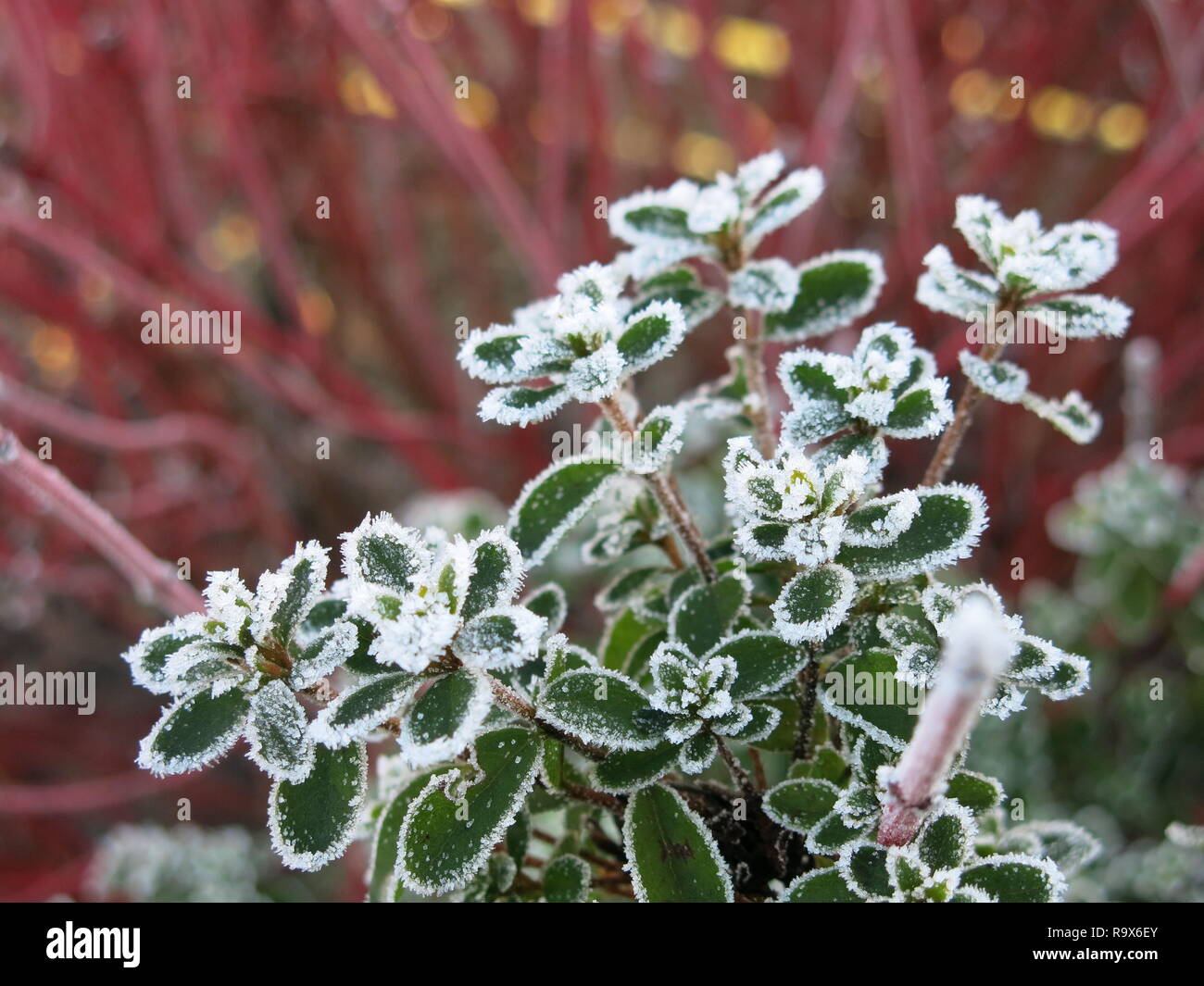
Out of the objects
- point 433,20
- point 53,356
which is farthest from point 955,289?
point 53,356

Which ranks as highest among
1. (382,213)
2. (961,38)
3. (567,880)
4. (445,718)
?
(961,38)

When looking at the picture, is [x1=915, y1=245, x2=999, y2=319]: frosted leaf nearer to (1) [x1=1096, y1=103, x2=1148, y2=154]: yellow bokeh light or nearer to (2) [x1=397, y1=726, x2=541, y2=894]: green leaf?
(2) [x1=397, y1=726, x2=541, y2=894]: green leaf

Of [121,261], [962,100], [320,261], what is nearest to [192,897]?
[121,261]

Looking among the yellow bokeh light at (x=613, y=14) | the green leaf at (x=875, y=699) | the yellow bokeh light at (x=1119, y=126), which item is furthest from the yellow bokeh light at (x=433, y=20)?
the green leaf at (x=875, y=699)

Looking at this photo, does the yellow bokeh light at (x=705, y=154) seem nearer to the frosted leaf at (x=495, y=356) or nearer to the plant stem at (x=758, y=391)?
the plant stem at (x=758, y=391)

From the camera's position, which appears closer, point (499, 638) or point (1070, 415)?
point (499, 638)

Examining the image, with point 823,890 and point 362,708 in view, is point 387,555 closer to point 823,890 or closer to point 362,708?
point 362,708
